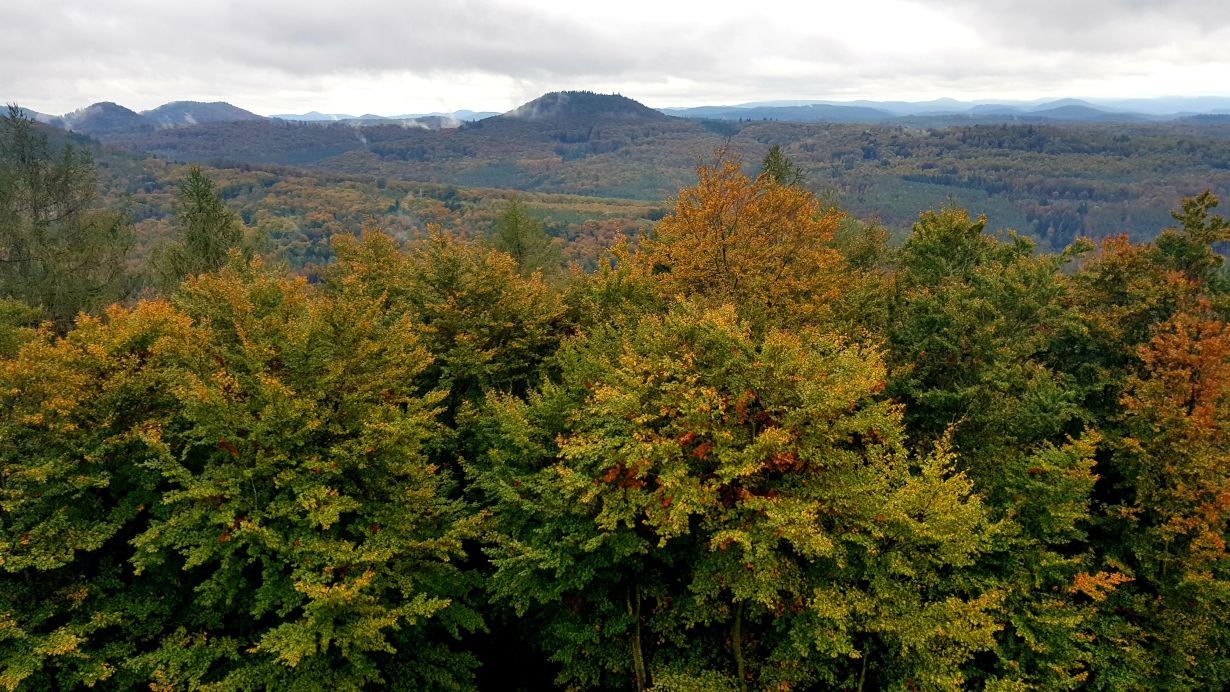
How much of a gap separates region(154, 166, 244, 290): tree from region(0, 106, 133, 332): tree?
16.5 ft

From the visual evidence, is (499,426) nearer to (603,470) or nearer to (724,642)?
(603,470)

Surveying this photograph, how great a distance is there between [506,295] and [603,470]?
11.1 metres

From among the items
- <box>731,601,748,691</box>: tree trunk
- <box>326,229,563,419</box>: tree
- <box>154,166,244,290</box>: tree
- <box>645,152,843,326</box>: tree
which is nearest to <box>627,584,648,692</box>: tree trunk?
<box>731,601,748,691</box>: tree trunk

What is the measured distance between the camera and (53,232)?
41.1 meters

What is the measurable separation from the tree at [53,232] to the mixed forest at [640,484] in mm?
17167

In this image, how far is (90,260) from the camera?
40406mm

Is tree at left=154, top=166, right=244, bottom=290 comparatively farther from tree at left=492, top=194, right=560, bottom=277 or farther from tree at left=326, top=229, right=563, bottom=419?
tree at left=492, top=194, right=560, bottom=277

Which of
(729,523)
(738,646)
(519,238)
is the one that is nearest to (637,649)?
(738,646)

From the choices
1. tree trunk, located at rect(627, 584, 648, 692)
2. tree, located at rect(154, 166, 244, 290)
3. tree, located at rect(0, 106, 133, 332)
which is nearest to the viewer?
tree trunk, located at rect(627, 584, 648, 692)

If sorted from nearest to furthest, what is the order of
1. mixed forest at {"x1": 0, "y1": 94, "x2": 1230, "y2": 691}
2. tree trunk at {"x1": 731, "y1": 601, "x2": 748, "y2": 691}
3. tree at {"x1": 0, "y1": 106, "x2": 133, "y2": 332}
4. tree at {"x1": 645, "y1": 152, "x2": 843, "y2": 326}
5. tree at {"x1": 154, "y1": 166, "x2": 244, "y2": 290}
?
mixed forest at {"x1": 0, "y1": 94, "x2": 1230, "y2": 691} → tree trunk at {"x1": 731, "y1": 601, "x2": 748, "y2": 691} → tree at {"x1": 645, "y1": 152, "x2": 843, "y2": 326} → tree at {"x1": 0, "y1": 106, "x2": 133, "y2": 332} → tree at {"x1": 154, "y1": 166, "x2": 244, "y2": 290}

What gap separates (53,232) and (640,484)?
47138mm

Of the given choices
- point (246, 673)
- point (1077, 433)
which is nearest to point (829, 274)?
point (1077, 433)

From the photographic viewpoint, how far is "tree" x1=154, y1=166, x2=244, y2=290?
39.2 metres

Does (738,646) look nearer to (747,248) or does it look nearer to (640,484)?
(640,484)
